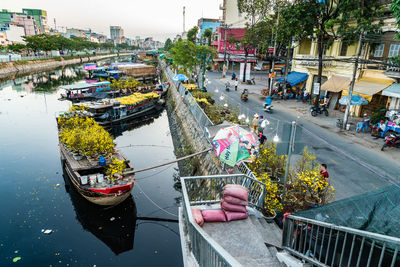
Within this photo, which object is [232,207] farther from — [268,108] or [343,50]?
[343,50]

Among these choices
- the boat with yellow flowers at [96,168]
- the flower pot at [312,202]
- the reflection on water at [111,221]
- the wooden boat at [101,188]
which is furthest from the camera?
the boat with yellow flowers at [96,168]

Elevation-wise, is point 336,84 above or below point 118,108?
above

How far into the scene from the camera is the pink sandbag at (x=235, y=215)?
6.55 m

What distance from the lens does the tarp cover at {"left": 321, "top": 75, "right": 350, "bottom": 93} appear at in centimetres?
2301

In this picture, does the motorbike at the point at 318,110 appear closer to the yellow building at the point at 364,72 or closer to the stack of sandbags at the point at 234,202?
the yellow building at the point at 364,72

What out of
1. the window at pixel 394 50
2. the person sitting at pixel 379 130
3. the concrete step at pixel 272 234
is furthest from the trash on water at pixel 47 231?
the window at pixel 394 50

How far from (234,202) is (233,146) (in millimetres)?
2807

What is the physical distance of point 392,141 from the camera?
607 inches

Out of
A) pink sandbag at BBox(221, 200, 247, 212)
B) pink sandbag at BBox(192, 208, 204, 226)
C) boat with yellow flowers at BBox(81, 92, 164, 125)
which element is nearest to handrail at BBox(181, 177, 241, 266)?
pink sandbag at BBox(192, 208, 204, 226)

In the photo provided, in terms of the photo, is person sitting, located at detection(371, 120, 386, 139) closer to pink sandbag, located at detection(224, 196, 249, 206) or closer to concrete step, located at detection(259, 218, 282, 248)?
concrete step, located at detection(259, 218, 282, 248)

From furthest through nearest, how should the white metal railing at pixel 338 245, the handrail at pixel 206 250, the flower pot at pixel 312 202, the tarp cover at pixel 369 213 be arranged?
1. the flower pot at pixel 312 202
2. the tarp cover at pixel 369 213
3. the white metal railing at pixel 338 245
4. the handrail at pixel 206 250

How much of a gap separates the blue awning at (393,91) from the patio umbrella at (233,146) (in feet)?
50.6

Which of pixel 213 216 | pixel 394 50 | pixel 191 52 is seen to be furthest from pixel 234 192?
pixel 191 52

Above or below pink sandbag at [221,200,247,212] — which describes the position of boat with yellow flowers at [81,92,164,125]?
below
